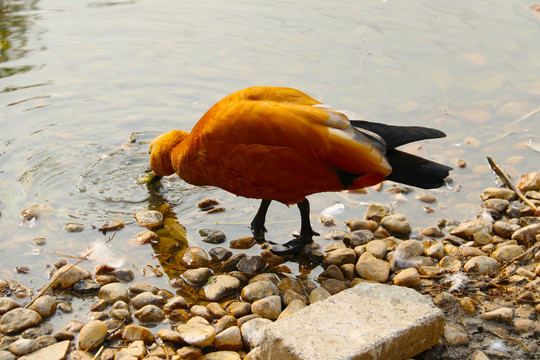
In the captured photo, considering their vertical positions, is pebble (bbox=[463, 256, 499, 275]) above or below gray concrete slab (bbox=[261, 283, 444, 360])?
below

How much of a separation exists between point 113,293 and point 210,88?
11.4ft

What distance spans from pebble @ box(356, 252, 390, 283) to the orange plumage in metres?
0.53

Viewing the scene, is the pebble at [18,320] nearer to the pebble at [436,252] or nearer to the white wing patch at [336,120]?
the white wing patch at [336,120]

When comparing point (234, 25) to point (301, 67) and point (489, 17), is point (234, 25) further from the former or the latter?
point (489, 17)

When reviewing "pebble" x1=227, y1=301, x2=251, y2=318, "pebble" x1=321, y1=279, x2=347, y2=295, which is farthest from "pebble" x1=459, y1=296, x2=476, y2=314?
"pebble" x1=227, y1=301, x2=251, y2=318

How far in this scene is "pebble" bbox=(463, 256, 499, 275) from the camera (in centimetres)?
412

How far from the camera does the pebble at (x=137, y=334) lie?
3461mm

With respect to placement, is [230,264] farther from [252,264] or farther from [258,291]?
[258,291]

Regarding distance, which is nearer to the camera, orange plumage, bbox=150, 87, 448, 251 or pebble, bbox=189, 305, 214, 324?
pebble, bbox=189, 305, 214, 324

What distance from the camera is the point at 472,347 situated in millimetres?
3418

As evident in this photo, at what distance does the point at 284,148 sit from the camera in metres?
4.04

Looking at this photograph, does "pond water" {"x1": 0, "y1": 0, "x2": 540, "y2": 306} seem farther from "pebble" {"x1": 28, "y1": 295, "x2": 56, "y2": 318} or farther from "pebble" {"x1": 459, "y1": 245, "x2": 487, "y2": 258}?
"pebble" {"x1": 459, "y1": 245, "x2": 487, "y2": 258}

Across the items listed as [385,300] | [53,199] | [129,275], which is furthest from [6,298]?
[385,300]

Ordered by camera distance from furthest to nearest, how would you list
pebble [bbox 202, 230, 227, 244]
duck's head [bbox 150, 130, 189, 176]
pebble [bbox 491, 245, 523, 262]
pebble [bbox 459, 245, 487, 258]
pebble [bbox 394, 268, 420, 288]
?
duck's head [bbox 150, 130, 189, 176]
pebble [bbox 202, 230, 227, 244]
pebble [bbox 459, 245, 487, 258]
pebble [bbox 491, 245, 523, 262]
pebble [bbox 394, 268, 420, 288]
